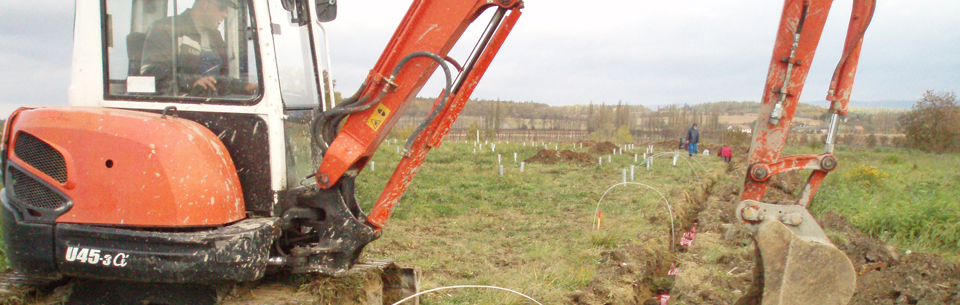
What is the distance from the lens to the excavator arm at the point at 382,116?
369cm

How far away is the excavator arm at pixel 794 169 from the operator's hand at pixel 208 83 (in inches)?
135

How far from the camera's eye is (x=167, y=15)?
139 inches

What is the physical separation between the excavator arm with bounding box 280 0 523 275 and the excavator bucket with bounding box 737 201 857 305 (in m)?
2.16

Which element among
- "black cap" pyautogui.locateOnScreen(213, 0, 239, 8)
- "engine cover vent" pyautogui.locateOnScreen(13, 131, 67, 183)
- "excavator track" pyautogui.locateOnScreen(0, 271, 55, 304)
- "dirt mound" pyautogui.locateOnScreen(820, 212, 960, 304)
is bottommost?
"dirt mound" pyautogui.locateOnScreen(820, 212, 960, 304)

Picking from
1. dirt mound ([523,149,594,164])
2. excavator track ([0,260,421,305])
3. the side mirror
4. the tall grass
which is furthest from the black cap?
dirt mound ([523,149,594,164])

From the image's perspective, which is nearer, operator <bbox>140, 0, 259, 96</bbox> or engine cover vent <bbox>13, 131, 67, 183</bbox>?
engine cover vent <bbox>13, 131, 67, 183</bbox>

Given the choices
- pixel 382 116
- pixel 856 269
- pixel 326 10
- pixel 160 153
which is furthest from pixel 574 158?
pixel 160 153

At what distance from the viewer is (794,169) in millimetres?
3703

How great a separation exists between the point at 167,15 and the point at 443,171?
43.6 ft

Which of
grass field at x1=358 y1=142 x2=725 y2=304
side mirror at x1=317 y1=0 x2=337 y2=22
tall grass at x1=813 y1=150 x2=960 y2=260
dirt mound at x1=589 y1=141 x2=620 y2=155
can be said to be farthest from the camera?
dirt mound at x1=589 y1=141 x2=620 y2=155

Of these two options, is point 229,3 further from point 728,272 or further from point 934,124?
point 934,124

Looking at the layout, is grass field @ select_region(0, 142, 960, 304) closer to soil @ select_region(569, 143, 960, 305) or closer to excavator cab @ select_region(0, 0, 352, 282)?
soil @ select_region(569, 143, 960, 305)

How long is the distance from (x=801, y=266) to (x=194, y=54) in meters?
3.97

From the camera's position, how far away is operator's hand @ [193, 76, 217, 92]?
140 inches
